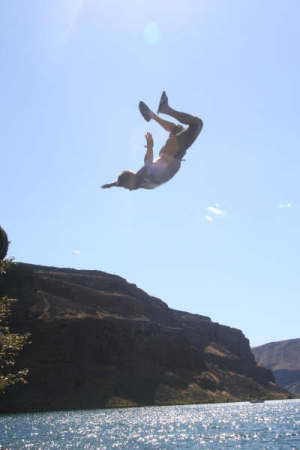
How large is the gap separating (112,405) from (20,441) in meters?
94.2

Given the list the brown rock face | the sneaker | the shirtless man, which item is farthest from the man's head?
the brown rock face

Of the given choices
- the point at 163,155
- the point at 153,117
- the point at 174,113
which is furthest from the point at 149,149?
the point at 174,113

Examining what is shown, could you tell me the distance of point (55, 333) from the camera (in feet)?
513

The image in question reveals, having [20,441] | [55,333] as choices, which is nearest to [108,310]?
[55,333]

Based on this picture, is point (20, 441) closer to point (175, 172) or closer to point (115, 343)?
point (175, 172)

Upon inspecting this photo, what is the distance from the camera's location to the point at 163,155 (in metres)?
6.09

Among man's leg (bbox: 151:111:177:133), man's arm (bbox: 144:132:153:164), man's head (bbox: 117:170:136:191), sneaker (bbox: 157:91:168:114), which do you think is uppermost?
sneaker (bbox: 157:91:168:114)

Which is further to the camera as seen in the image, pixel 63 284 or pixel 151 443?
pixel 63 284

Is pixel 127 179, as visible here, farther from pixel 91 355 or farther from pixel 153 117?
pixel 91 355

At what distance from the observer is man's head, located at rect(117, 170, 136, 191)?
592 cm

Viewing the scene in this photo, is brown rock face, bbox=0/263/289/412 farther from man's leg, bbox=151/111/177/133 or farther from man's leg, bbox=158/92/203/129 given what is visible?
man's leg, bbox=158/92/203/129

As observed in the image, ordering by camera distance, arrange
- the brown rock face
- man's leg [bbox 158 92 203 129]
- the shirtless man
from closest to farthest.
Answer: the shirtless man < man's leg [bbox 158 92 203 129] < the brown rock face

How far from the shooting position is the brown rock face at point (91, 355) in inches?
5586

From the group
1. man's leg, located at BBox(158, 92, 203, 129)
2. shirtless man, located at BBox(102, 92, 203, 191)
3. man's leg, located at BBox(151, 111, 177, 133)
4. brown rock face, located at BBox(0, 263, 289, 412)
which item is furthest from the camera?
brown rock face, located at BBox(0, 263, 289, 412)
